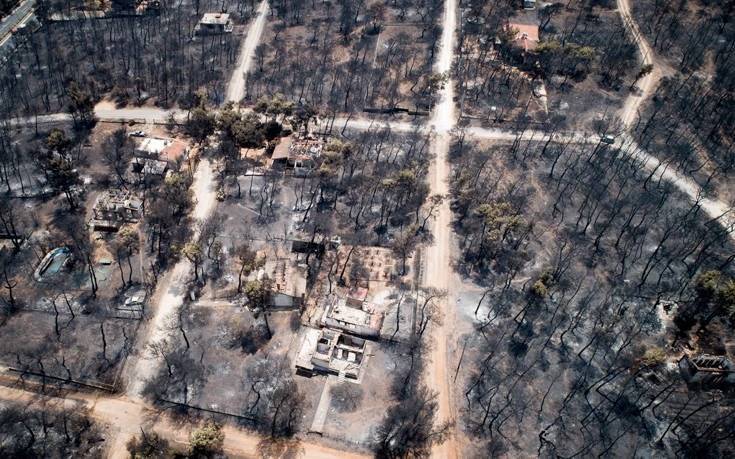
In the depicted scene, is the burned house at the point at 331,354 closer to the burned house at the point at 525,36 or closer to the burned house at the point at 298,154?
the burned house at the point at 298,154

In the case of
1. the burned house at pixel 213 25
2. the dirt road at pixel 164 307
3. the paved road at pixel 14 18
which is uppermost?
the burned house at pixel 213 25

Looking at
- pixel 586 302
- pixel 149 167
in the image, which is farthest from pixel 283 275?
pixel 586 302

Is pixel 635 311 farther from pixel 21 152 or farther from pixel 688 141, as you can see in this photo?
pixel 21 152

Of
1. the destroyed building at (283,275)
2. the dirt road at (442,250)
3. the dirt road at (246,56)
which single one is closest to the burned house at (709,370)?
the dirt road at (442,250)

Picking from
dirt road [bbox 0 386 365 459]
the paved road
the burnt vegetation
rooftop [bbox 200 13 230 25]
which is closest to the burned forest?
dirt road [bbox 0 386 365 459]

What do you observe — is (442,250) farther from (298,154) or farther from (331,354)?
(298,154)

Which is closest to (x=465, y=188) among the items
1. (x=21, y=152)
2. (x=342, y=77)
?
(x=342, y=77)
